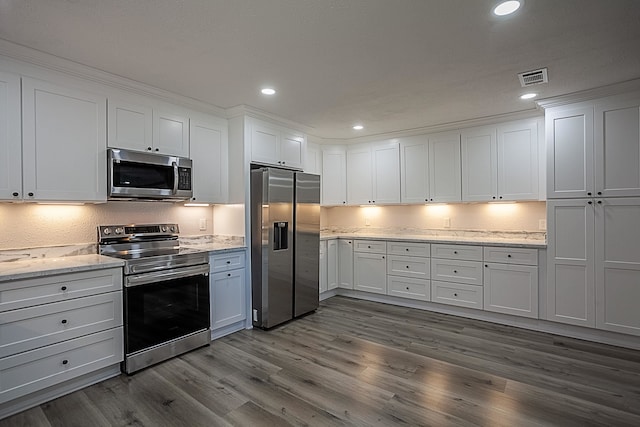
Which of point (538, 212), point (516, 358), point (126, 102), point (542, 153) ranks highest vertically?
point (126, 102)

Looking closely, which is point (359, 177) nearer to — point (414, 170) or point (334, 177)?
point (334, 177)

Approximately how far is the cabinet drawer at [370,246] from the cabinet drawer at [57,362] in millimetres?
3177

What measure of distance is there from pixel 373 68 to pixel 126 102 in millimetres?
2163

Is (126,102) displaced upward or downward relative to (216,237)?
upward

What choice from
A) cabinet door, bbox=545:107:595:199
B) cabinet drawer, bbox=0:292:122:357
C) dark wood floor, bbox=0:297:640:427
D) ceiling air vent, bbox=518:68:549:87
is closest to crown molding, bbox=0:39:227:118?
cabinet drawer, bbox=0:292:122:357

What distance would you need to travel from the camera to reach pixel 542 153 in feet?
12.5

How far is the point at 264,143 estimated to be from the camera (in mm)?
3932

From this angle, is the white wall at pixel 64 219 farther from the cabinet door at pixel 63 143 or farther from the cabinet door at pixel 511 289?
the cabinet door at pixel 511 289

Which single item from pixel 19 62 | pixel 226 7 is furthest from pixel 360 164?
pixel 19 62

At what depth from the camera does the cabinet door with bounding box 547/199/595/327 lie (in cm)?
329

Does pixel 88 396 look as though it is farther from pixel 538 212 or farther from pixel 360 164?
pixel 538 212

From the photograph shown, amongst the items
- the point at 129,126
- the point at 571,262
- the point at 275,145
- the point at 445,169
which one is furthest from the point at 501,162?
the point at 129,126

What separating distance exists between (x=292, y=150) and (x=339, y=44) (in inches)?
83.7

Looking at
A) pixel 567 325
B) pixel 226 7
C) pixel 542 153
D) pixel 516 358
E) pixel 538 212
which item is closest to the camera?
pixel 226 7
